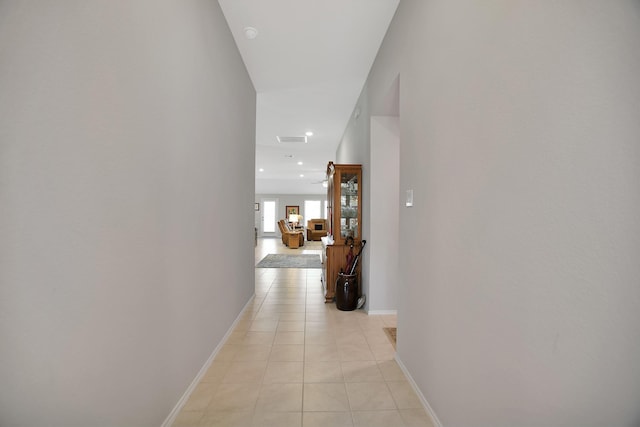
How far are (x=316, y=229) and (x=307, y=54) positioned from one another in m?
10.5

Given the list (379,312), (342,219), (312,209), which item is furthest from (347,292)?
(312,209)

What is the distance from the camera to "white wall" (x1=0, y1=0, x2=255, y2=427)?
0.78 metres

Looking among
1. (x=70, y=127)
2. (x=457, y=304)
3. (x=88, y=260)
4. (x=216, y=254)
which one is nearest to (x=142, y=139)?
(x=70, y=127)

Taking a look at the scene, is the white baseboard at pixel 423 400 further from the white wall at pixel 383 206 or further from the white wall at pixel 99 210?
the white wall at pixel 99 210

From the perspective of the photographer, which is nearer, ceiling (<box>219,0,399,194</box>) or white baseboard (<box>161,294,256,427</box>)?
white baseboard (<box>161,294,256,427</box>)

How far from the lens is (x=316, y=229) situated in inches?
524

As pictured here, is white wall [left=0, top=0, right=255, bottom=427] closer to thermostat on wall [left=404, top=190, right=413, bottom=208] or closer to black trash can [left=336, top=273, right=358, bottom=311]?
thermostat on wall [left=404, top=190, right=413, bottom=208]

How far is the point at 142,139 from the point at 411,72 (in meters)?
1.83

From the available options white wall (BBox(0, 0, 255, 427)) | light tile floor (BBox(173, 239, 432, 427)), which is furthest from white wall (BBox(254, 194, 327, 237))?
white wall (BBox(0, 0, 255, 427))

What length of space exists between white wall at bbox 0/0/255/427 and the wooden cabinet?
2242mm

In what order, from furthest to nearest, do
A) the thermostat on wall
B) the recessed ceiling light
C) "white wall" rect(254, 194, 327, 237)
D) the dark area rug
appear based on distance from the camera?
"white wall" rect(254, 194, 327, 237)
the dark area rug
the recessed ceiling light
the thermostat on wall

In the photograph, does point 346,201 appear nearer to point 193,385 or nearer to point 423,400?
point 423,400

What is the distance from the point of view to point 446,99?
151 centimetres

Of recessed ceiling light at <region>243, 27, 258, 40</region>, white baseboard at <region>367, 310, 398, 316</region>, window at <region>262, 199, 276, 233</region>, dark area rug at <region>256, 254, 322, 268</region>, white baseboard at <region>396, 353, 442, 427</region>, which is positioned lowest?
dark area rug at <region>256, 254, 322, 268</region>
